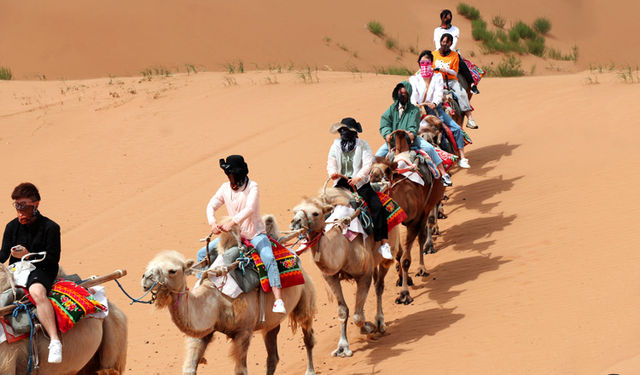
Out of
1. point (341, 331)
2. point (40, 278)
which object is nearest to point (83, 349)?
point (40, 278)

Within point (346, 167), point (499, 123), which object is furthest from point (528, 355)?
point (499, 123)

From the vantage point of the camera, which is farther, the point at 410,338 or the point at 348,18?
the point at 348,18

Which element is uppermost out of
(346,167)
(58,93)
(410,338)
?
(58,93)

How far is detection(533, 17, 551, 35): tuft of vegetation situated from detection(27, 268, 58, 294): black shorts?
133 feet

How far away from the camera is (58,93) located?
92.3ft

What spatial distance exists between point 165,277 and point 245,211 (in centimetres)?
133

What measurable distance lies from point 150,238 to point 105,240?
3.35ft

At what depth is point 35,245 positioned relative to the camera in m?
7.84

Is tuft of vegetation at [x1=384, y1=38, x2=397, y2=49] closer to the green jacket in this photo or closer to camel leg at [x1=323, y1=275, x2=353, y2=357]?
the green jacket

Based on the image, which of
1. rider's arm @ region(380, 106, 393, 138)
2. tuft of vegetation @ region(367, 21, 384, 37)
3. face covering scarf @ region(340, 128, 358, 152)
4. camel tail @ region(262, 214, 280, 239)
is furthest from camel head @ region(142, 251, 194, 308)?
tuft of vegetation @ region(367, 21, 384, 37)

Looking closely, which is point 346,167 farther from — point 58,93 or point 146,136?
point 58,93

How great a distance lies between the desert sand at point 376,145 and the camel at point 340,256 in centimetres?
46

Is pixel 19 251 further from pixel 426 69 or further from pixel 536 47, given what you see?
pixel 536 47

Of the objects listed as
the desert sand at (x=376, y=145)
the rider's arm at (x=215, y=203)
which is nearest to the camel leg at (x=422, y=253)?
the desert sand at (x=376, y=145)
